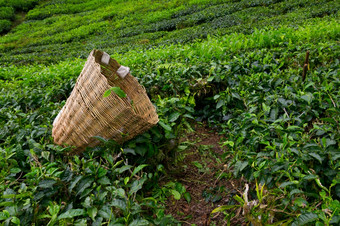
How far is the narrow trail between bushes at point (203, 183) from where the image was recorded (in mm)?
2018

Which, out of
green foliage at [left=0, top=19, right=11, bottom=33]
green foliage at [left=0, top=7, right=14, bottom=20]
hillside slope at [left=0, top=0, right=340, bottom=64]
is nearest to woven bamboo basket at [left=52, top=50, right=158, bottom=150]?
hillside slope at [left=0, top=0, right=340, bottom=64]

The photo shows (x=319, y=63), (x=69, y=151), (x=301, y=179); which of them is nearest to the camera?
(x=301, y=179)

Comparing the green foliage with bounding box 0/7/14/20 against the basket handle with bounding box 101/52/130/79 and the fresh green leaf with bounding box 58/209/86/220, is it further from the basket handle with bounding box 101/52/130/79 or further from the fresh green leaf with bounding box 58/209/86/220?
the fresh green leaf with bounding box 58/209/86/220

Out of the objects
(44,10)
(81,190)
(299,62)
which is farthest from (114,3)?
(81,190)

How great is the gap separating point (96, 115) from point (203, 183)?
1.19m

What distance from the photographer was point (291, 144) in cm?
181

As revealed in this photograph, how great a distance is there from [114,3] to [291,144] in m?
21.9

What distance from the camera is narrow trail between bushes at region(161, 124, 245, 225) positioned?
202 centimetres

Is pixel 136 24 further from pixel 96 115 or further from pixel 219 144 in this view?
pixel 96 115

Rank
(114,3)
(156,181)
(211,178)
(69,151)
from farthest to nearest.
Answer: (114,3)
(211,178)
(156,181)
(69,151)

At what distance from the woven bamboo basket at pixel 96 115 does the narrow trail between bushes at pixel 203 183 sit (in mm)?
735

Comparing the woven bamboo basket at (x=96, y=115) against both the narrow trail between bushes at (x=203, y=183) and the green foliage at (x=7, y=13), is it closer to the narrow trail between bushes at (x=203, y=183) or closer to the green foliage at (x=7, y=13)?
the narrow trail between bushes at (x=203, y=183)

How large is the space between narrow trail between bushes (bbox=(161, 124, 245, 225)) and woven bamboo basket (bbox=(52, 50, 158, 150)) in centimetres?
74

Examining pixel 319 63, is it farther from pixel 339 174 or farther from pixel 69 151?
pixel 69 151
